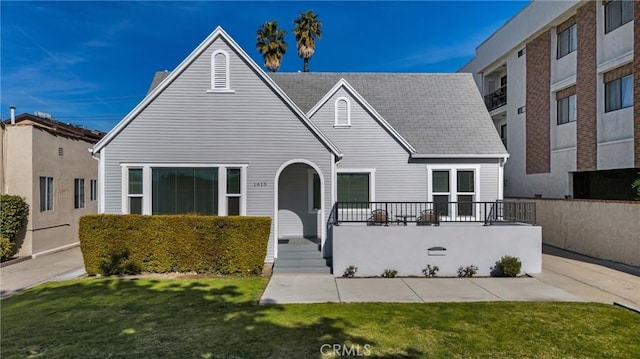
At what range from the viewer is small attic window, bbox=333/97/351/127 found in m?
14.1

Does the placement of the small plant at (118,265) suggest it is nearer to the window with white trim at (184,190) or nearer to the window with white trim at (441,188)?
the window with white trim at (184,190)

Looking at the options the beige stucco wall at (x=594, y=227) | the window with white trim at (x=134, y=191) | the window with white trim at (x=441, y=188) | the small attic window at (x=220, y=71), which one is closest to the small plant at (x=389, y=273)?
the window with white trim at (x=441, y=188)

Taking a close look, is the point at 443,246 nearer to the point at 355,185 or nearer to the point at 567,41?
the point at 355,185

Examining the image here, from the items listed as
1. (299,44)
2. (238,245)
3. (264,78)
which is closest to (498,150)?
(264,78)

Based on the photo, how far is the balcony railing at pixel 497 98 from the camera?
84.0 feet

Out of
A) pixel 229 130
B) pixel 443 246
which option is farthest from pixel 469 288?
pixel 229 130

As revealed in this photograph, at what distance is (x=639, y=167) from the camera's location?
1408 cm

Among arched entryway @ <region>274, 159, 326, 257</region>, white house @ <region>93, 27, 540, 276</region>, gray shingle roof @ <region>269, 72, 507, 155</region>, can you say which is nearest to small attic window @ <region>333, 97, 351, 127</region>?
gray shingle roof @ <region>269, 72, 507, 155</region>

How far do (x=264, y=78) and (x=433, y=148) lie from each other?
7155mm

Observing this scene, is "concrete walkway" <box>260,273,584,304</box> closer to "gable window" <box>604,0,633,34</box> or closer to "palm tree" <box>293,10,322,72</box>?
"gable window" <box>604,0,633,34</box>

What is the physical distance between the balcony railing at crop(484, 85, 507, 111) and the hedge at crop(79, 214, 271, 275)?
72.6ft

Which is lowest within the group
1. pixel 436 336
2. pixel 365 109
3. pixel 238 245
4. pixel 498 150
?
pixel 436 336

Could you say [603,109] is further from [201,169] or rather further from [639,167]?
[201,169]

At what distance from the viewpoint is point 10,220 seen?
12.6 metres
